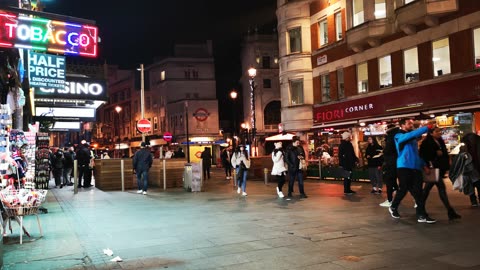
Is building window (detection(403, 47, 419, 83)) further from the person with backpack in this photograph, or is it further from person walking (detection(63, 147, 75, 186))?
the person with backpack

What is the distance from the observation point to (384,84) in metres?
23.6

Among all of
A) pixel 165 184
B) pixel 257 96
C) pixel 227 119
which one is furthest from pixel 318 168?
Result: pixel 227 119

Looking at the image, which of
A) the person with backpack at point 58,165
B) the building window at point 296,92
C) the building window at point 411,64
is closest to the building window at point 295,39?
the building window at point 296,92

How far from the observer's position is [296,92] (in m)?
30.2

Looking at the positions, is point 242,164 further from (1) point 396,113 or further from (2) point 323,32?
(2) point 323,32

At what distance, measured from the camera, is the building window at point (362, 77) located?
2508 centimetres

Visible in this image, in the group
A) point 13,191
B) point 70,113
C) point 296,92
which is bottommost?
point 13,191

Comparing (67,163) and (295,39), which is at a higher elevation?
(295,39)

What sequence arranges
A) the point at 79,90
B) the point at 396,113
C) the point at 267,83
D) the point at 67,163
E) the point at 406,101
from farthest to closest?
the point at 267,83 → the point at 396,113 → the point at 406,101 → the point at 67,163 → the point at 79,90

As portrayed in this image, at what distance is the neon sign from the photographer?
931 cm

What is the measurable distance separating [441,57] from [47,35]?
16.7 meters

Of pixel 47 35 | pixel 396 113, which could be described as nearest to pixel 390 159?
pixel 47 35

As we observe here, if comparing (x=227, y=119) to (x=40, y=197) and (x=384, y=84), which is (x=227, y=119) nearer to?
(x=384, y=84)

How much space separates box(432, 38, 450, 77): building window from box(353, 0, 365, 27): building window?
5.11 metres
